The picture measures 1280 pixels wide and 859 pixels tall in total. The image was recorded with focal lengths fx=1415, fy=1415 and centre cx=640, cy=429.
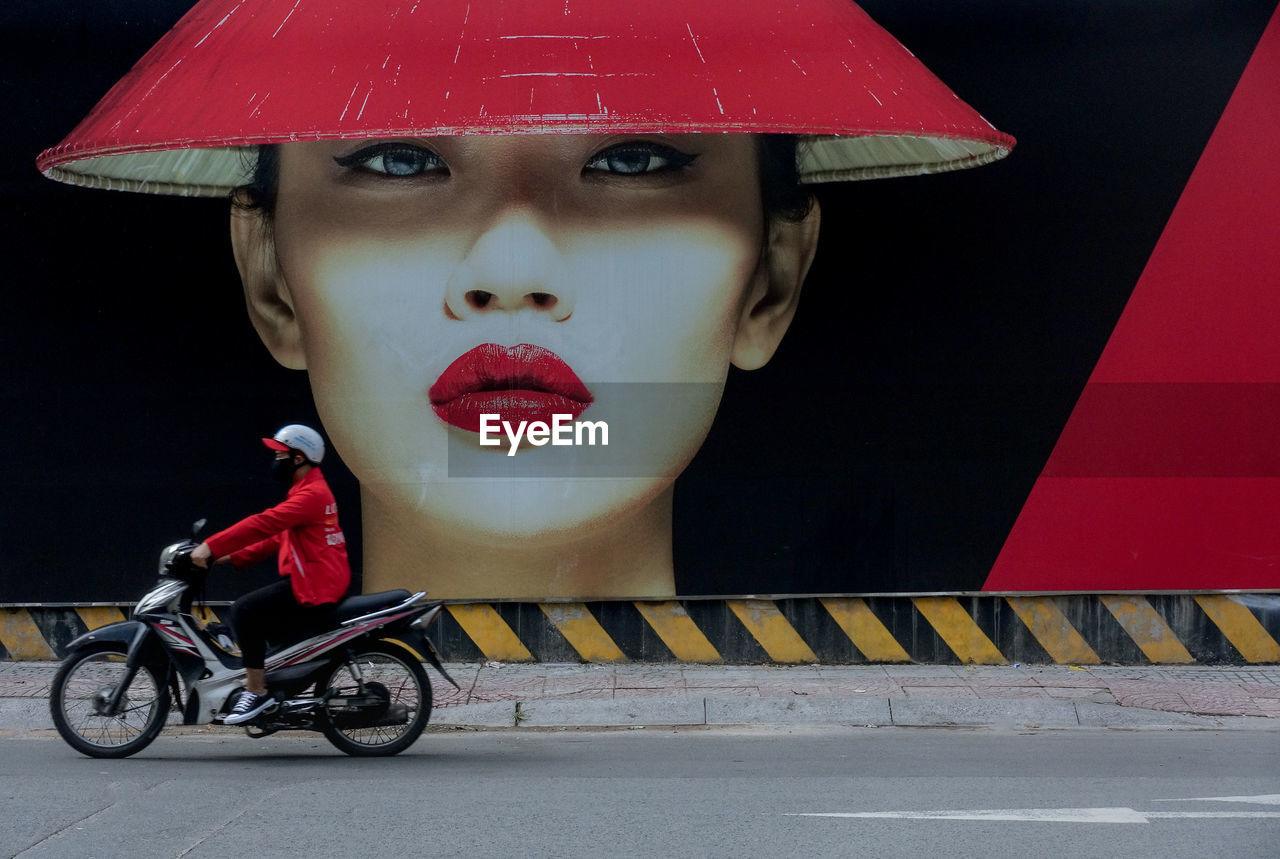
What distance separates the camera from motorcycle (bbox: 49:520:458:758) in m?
7.36

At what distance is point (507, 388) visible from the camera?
9.88 metres

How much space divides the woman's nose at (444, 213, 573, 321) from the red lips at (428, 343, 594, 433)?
30cm

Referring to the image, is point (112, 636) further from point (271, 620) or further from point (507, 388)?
point (507, 388)

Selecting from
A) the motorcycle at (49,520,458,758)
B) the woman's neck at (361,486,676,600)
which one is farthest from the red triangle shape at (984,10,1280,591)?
the motorcycle at (49,520,458,758)

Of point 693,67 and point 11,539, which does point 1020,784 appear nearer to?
point 693,67

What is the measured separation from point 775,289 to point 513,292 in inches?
72.4

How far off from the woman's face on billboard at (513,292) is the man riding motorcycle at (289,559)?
93.2 inches

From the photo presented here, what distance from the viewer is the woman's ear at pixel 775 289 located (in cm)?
994

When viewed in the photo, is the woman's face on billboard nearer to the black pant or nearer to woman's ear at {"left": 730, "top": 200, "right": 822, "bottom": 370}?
woman's ear at {"left": 730, "top": 200, "right": 822, "bottom": 370}

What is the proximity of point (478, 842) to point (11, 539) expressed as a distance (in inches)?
228

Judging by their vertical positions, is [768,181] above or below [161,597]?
above

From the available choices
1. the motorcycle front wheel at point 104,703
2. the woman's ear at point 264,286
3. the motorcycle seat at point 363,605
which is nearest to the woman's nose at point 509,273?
the woman's ear at point 264,286

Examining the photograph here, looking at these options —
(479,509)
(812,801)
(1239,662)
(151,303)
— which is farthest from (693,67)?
(1239,662)

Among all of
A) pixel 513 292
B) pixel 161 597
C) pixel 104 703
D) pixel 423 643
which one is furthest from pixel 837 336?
pixel 104 703
